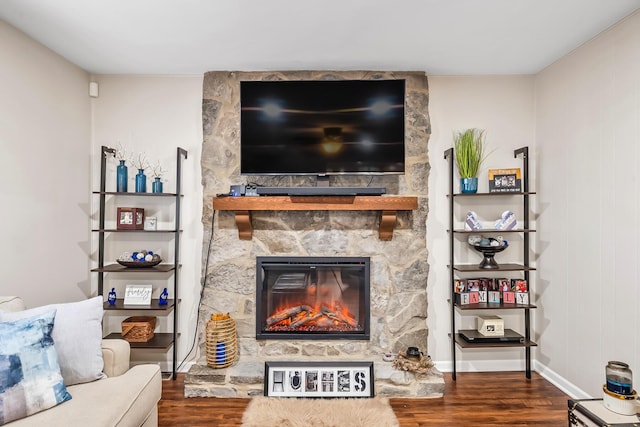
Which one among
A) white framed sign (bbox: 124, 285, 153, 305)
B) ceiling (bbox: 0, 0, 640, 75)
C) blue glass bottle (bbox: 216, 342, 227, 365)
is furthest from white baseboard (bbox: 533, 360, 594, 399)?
white framed sign (bbox: 124, 285, 153, 305)

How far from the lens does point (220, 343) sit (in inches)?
112

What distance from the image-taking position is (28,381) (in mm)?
1604

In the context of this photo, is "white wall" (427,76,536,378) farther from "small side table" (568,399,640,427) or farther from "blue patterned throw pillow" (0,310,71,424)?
"blue patterned throw pillow" (0,310,71,424)

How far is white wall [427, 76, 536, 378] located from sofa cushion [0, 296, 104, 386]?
7.86 feet

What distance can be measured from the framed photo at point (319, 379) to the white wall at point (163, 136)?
0.87m

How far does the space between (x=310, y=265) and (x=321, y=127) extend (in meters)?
1.09

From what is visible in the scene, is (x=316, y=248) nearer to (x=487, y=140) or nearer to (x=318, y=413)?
(x=318, y=413)

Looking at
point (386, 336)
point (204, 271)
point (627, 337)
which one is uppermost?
point (204, 271)

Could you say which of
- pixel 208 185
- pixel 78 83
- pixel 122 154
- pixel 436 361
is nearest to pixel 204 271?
pixel 208 185

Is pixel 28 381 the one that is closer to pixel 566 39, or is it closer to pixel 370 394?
pixel 370 394

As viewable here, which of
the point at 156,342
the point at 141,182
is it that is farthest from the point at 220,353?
the point at 141,182

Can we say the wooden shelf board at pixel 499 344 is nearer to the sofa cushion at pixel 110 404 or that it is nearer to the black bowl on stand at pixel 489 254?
the black bowl on stand at pixel 489 254

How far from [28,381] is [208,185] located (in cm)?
181

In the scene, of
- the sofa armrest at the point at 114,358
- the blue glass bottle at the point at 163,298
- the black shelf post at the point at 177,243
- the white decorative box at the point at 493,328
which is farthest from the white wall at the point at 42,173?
the white decorative box at the point at 493,328
